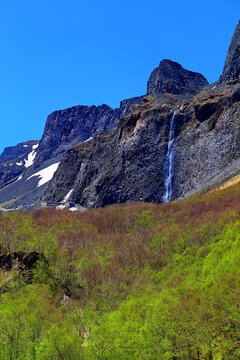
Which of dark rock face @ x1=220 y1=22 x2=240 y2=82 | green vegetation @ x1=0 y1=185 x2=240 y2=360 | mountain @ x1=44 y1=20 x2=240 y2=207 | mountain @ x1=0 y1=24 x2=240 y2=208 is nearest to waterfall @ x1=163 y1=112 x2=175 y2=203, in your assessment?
mountain @ x1=0 y1=24 x2=240 y2=208

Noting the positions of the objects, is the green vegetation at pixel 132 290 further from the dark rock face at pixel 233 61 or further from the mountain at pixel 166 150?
the dark rock face at pixel 233 61

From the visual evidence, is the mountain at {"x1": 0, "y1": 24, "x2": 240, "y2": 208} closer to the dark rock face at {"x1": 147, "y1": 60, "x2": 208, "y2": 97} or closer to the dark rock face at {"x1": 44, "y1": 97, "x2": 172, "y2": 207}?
the dark rock face at {"x1": 44, "y1": 97, "x2": 172, "y2": 207}

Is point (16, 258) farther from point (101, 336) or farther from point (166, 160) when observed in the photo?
point (166, 160)

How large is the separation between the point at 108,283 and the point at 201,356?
16.8 m

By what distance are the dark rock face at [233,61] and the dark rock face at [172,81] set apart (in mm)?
36764

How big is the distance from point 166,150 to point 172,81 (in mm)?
71044

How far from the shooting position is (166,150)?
3752 inches

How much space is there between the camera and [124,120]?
372 ft

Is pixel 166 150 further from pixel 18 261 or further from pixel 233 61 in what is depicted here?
pixel 18 261

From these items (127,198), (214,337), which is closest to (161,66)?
(127,198)

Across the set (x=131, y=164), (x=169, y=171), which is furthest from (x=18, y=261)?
(x=131, y=164)

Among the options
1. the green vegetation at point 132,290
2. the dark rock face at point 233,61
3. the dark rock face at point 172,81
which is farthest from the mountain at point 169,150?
the dark rock face at point 172,81

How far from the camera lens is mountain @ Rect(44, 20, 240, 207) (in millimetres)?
77500

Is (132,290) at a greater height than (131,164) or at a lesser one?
lesser
